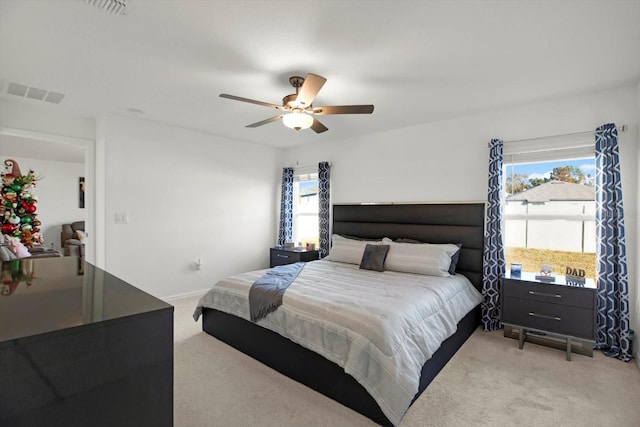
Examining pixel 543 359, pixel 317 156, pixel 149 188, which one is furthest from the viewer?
pixel 317 156

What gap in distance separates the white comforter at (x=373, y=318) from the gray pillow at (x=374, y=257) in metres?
0.28

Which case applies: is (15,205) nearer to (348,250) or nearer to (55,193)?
(55,193)

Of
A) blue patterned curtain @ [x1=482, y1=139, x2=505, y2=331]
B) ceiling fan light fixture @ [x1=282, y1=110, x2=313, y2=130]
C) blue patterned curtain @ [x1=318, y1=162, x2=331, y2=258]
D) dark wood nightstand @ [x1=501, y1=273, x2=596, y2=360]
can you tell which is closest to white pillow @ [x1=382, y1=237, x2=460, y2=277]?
blue patterned curtain @ [x1=482, y1=139, x2=505, y2=331]

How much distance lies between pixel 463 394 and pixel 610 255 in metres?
1.97

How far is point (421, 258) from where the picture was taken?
3.46 metres

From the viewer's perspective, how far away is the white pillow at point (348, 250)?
4004 millimetres

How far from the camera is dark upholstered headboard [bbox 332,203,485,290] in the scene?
3.64 meters

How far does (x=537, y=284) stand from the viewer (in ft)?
9.63

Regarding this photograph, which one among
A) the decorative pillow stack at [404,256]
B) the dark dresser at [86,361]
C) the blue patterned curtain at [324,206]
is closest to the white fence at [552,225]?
the decorative pillow stack at [404,256]

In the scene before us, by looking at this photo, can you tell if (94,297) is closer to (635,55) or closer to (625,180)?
(635,55)

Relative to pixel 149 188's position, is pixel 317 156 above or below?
above

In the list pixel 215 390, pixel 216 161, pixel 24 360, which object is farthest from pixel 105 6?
pixel 216 161

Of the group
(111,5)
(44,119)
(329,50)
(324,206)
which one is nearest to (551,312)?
(329,50)

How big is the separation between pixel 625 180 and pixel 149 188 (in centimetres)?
536
